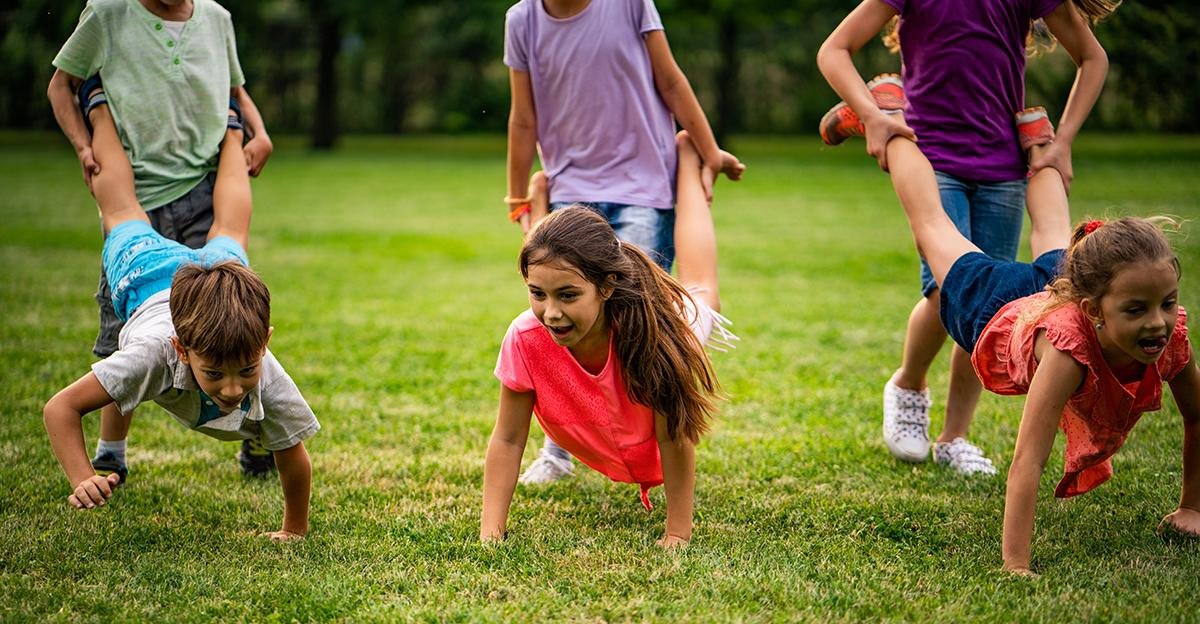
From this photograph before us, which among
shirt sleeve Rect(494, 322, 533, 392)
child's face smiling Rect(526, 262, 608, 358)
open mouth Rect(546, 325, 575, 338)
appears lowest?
shirt sleeve Rect(494, 322, 533, 392)

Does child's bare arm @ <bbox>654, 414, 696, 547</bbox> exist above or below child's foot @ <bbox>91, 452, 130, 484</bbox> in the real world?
above

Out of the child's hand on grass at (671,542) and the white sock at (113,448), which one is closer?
the child's hand on grass at (671,542)

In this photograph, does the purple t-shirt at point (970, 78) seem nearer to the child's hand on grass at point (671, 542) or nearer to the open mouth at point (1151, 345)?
the open mouth at point (1151, 345)

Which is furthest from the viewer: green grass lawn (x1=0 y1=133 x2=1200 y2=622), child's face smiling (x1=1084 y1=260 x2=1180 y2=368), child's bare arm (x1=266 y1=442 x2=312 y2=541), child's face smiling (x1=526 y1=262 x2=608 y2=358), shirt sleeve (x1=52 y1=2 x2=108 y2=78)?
shirt sleeve (x1=52 y1=2 x2=108 y2=78)

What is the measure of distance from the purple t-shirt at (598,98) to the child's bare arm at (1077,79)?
1.51 metres

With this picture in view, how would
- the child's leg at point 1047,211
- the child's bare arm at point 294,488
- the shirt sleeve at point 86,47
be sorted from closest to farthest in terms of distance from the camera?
the child's bare arm at point 294,488, the child's leg at point 1047,211, the shirt sleeve at point 86,47

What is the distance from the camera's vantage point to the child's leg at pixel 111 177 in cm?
420

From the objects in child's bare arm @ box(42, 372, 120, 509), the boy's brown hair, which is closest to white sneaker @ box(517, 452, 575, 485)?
the boy's brown hair

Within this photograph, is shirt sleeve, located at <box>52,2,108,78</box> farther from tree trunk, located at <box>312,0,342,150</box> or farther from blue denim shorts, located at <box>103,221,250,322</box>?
tree trunk, located at <box>312,0,342,150</box>

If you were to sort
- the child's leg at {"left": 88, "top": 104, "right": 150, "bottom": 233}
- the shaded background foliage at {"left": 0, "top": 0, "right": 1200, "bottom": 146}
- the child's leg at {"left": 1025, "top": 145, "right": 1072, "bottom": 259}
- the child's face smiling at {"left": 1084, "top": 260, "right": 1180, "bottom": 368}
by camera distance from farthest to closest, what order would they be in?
1. the shaded background foliage at {"left": 0, "top": 0, "right": 1200, "bottom": 146}
2. the child's leg at {"left": 88, "top": 104, "right": 150, "bottom": 233}
3. the child's leg at {"left": 1025, "top": 145, "right": 1072, "bottom": 259}
4. the child's face smiling at {"left": 1084, "top": 260, "right": 1180, "bottom": 368}

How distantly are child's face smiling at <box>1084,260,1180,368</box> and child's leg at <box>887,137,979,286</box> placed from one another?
75 cm

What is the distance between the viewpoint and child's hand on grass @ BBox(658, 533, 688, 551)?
369cm

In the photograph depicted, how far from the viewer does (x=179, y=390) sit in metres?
3.55

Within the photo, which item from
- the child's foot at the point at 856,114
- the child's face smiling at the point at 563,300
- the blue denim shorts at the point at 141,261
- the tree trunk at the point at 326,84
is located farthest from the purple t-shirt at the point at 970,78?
the tree trunk at the point at 326,84
